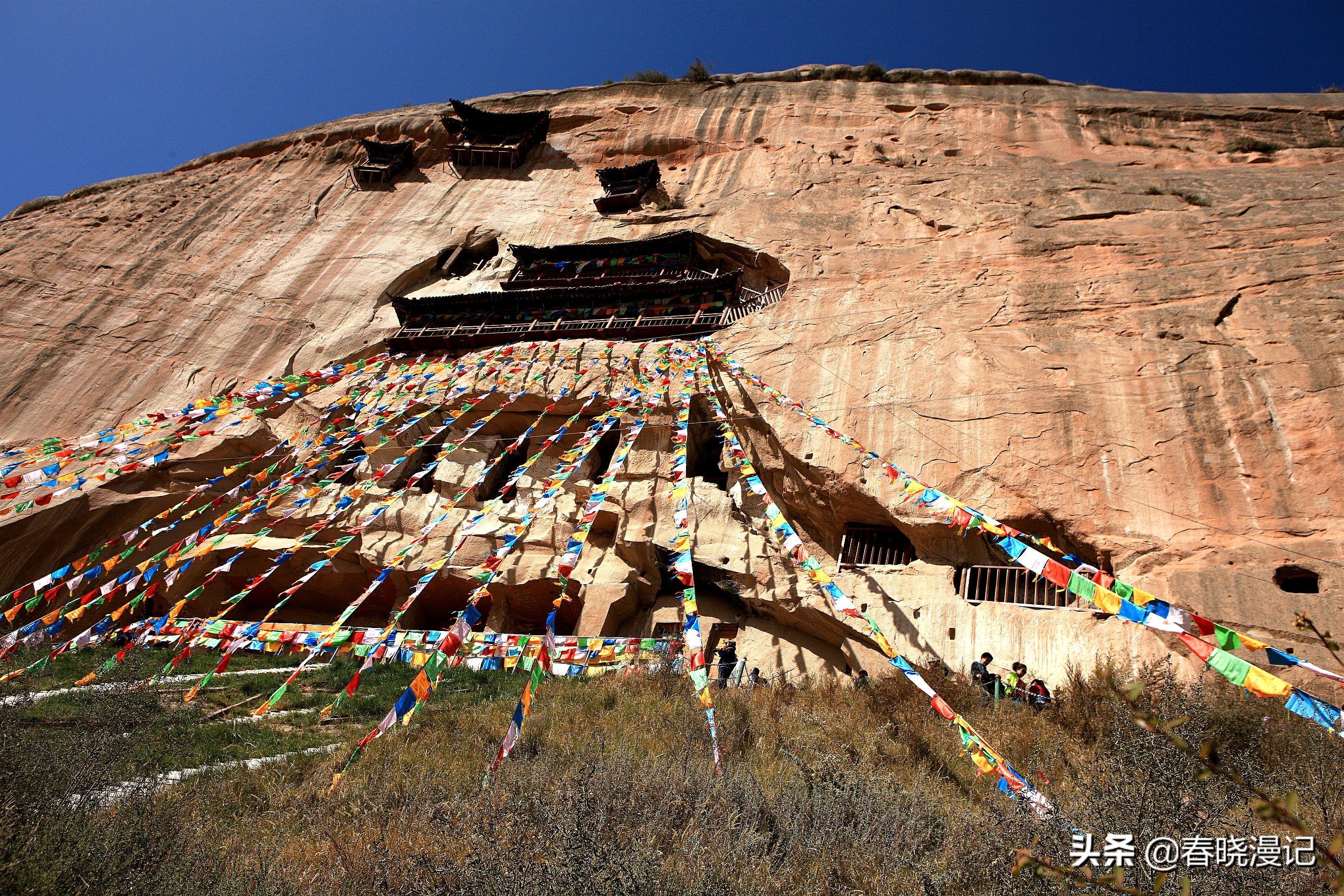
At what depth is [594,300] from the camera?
17781 millimetres

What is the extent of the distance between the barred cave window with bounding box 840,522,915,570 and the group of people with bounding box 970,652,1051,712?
2.17 meters

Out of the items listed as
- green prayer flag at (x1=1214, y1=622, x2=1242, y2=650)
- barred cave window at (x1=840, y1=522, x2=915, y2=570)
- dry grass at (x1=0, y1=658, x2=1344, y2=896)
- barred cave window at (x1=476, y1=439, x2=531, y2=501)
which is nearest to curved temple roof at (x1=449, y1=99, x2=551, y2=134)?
barred cave window at (x1=476, y1=439, x2=531, y2=501)

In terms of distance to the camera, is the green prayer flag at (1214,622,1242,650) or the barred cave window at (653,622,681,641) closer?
the green prayer flag at (1214,622,1242,650)

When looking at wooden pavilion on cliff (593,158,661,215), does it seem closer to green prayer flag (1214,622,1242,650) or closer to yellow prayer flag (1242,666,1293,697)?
green prayer flag (1214,622,1242,650)

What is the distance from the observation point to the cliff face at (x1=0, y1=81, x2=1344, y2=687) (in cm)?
852

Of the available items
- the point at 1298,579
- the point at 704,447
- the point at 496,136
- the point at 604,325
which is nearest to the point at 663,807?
the point at 1298,579

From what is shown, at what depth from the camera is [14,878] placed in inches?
143

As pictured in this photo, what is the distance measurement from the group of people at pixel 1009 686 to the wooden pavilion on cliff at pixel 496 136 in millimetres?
22229

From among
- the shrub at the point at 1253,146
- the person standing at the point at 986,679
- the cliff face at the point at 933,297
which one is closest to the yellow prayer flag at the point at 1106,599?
the person standing at the point at 986,679

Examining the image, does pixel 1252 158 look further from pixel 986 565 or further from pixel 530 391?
pixel 530 391

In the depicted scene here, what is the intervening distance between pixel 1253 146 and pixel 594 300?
52.3 ft

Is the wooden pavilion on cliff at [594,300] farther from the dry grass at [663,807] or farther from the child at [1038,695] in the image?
the dry grass at [663,807]

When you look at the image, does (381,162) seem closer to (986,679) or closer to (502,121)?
(502,121)

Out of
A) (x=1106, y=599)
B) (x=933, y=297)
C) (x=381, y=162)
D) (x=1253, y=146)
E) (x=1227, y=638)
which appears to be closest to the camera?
(x=1227, y=638)
